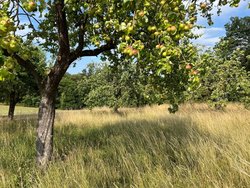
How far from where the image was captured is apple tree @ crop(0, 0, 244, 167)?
8.45 feet

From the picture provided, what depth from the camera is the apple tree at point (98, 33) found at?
2.58 meters

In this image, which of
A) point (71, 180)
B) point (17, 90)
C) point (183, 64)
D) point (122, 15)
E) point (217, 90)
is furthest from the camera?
point (17, 90)

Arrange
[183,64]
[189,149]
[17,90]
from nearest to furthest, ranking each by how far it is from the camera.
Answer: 1. [183,64]
2. [189,149]
3. [17,90]

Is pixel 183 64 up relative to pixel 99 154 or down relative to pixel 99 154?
up

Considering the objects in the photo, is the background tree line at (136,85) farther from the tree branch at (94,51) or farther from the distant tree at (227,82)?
the tree branch at (94,51)

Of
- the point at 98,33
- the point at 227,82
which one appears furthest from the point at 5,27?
the point at 227,82

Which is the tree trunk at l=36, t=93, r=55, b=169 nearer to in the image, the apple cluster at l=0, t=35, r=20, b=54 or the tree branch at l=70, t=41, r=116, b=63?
the tree branch at l=70, t=41, r=116, b=63

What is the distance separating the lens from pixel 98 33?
5184mm

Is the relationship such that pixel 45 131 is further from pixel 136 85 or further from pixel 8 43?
pixel 136 85

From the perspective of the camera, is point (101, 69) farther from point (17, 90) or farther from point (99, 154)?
point (99, 154)

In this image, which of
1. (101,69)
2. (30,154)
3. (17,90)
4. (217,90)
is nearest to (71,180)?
(30,154)

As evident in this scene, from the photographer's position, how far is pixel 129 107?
76.9 ft

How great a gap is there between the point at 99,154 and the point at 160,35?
495 cm

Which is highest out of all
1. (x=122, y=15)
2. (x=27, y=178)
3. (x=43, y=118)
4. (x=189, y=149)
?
(x=122, y=15)
